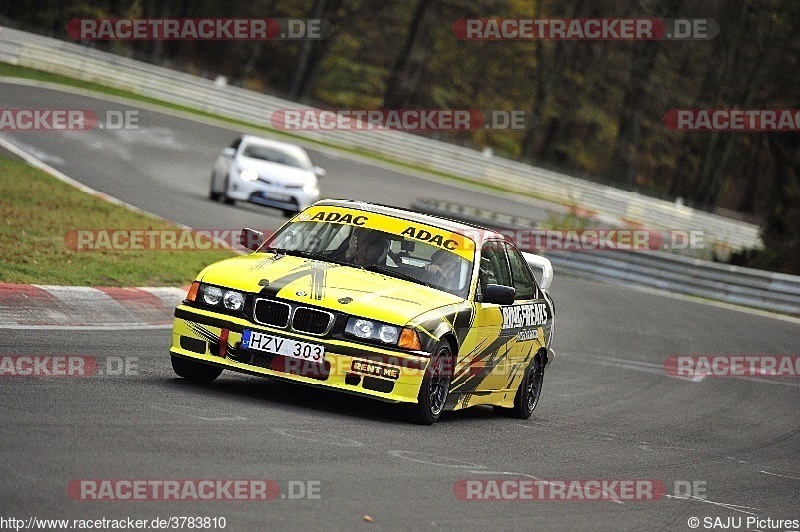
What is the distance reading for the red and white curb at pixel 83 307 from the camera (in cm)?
1155

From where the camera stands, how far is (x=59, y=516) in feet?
18.7

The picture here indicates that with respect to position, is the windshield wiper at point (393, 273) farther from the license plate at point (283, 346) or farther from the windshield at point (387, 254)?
the license plate at point (283, 346)

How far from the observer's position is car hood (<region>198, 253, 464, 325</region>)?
9236 millimetres

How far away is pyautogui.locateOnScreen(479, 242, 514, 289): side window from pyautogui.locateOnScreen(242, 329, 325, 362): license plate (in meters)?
1.77

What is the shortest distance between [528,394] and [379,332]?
2800mm

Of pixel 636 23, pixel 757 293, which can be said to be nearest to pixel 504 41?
pixel 636 23

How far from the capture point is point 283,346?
9.18 m

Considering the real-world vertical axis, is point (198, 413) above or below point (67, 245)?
above

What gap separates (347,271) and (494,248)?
1.59 m

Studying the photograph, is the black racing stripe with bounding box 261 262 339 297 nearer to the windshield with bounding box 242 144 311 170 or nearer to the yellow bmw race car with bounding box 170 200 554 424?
the yellow bmw race car with bounding box 170 200 554 424

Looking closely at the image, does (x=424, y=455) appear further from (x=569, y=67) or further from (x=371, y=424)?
(x=569, y=67)

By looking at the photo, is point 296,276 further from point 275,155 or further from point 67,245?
point 275,155

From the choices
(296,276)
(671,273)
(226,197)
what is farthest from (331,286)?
(671,273)

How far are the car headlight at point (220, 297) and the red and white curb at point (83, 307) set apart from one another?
217 cm
